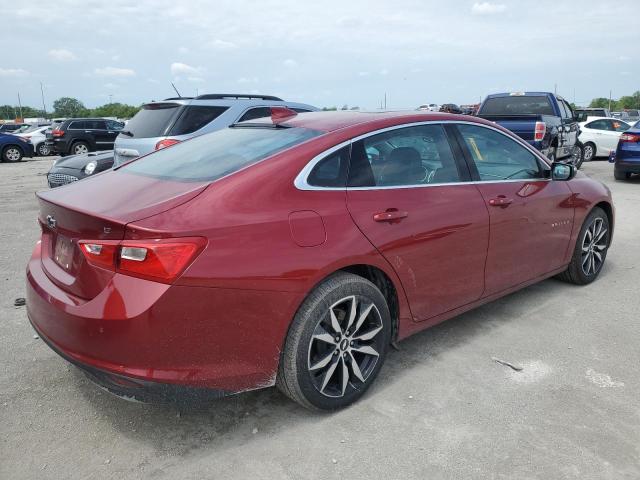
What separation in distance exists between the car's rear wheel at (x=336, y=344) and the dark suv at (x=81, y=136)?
20.5 meters

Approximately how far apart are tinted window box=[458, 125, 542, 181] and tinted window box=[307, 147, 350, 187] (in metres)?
1.14

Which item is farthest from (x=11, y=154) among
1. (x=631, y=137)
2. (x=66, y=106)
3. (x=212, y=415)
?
(x=66, y=106)

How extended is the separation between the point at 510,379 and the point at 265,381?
154 centimetres

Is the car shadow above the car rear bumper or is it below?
below

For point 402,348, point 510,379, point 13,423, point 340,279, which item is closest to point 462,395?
point 510,379

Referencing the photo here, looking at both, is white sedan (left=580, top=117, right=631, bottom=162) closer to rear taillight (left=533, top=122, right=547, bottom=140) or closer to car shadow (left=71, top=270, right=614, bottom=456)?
rear taillight (left=533, top=122, right=547, bottom=140)

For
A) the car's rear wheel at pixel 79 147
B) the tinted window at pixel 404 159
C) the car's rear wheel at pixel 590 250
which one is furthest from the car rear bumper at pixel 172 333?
the car's rear wheel at pixel 79 147

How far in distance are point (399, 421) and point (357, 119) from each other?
176 centimetres

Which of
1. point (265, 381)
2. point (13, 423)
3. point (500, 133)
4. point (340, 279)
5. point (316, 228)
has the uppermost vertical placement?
point (500, 133)

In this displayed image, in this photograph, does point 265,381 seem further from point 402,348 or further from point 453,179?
point 453,179

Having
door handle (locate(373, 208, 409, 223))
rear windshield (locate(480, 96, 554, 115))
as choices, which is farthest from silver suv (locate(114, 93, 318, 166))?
rear windshield (locate(480, 96, 554, 115))

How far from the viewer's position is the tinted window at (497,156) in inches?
150

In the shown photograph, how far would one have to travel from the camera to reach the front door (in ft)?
12.4

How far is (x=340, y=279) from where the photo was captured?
287cm
